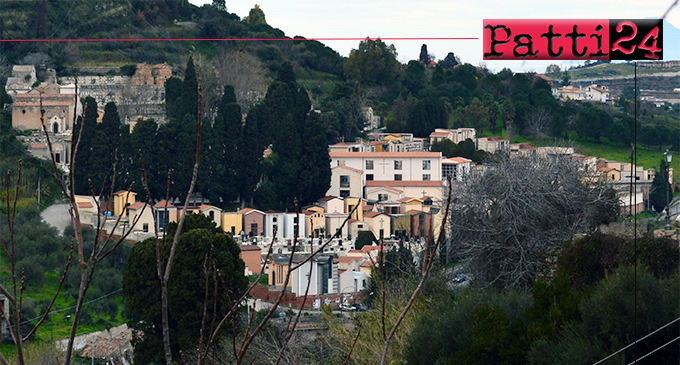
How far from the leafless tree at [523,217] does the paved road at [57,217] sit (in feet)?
41.9

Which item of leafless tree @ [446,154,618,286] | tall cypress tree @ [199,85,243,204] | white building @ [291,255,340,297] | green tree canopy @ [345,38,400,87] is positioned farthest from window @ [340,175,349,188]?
leafless tree @ [446,154,618,286]

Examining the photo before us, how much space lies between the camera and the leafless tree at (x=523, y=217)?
8625 millimetres

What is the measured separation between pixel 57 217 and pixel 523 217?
14.4m

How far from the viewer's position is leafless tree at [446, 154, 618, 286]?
8.62 meters

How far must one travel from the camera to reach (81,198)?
22828 mm

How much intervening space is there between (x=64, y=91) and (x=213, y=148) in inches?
366

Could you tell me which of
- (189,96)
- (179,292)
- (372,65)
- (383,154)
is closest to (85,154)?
(189,96)

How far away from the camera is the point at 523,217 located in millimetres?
8875

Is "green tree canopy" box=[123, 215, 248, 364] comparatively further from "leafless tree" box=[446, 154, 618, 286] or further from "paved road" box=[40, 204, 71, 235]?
"paved road" box=[40, 204, 71, 235]

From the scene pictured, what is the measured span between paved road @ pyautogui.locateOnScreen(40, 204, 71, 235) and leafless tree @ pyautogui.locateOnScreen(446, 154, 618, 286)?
12.8 m

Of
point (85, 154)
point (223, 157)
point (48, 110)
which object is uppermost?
point (48, 110)

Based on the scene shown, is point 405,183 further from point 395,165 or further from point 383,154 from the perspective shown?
point 383,154

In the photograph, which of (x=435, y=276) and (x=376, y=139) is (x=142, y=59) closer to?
(x=376, y=139)

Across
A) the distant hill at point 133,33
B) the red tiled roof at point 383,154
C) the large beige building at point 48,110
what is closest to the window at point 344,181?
the red tiled roof at point 383,154
